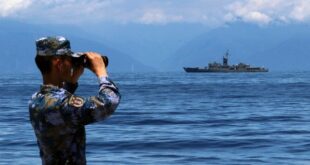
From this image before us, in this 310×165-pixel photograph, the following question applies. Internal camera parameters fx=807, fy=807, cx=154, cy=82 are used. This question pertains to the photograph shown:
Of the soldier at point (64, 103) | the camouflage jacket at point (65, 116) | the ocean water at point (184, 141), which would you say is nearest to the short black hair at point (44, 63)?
the soldier at point (64, 103)

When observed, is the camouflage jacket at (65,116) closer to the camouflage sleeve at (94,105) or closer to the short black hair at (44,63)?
the camouflage sleeve at (94,105)

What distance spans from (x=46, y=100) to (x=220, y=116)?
30725 millimetres

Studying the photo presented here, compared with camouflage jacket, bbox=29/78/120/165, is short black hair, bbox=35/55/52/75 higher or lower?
higher

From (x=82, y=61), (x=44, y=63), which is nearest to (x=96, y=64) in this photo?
(x=82, y=61)

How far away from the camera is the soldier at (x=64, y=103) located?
501cm

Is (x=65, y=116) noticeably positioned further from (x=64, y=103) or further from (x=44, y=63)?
(x=44, y=63)

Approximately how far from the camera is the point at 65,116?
508cm

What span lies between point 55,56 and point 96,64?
0.87 feet

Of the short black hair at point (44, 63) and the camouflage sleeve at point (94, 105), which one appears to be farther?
the short black hair at point (44, 63)

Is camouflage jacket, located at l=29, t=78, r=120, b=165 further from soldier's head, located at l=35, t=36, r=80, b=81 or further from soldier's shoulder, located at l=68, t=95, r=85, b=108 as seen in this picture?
soldier's head, located at l=35, t=36, r=80, b=81

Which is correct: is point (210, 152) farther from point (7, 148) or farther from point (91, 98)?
point (91, 98)

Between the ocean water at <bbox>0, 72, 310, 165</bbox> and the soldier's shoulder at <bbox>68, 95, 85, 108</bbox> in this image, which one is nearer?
the soldier's shoulder at <bbox>68, 95, 85, 108</bbox>

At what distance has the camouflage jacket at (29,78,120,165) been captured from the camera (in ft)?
16.4

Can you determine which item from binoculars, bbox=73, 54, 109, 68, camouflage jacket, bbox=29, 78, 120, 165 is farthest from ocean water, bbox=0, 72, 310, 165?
binoculars, bbox=73, 54, 109, 68
